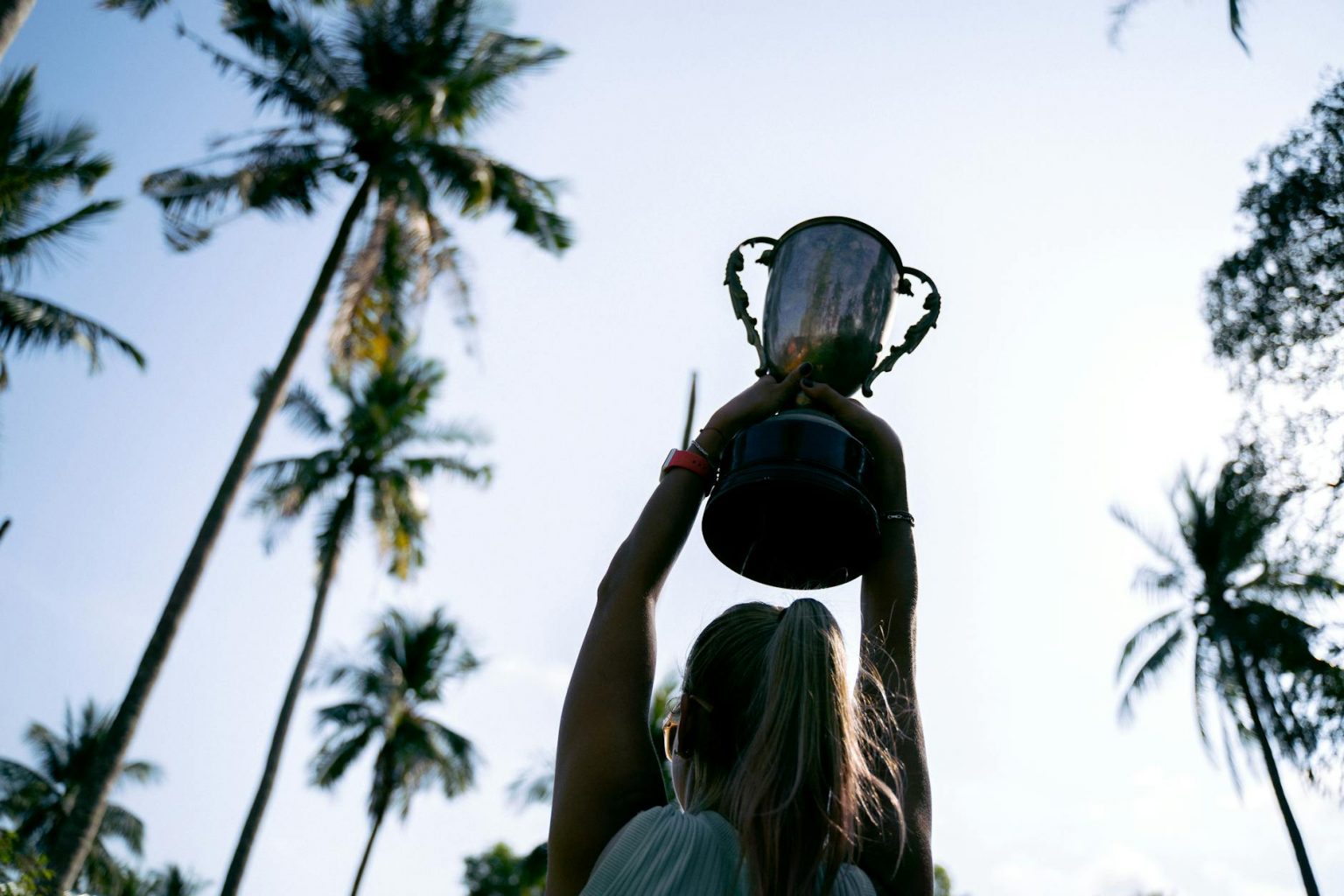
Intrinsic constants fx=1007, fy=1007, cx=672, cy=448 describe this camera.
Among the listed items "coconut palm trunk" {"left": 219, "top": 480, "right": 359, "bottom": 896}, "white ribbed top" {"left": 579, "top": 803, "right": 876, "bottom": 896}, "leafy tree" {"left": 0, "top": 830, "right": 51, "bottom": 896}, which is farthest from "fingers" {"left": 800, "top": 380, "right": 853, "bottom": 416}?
"coconut palm trunk" {"left": 219, "top": 480, "right": 359, "bottom": 896}

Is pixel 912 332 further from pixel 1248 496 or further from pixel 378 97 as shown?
pixel 1248 496

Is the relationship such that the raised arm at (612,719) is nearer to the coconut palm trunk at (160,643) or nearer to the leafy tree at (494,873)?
the coconut palm trunk at (160,643)

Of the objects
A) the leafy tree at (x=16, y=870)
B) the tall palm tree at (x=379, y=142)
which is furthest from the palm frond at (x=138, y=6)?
the leafy tree at (x=16, y=870)

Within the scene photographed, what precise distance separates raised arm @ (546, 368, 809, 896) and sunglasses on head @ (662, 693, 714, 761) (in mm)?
67

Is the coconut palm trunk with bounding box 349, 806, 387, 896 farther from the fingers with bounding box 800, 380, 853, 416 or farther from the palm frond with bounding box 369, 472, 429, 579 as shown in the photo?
the fingers with bounding box 800, 380, 853, 416

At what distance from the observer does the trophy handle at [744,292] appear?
293 centimetres

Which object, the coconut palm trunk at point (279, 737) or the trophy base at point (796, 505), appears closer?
the trophy base at point (796, 505)

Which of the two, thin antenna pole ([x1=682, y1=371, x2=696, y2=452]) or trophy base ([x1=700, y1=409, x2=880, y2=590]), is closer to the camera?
trophy base ([x1=700, y1=409, x2=880, y2=590])

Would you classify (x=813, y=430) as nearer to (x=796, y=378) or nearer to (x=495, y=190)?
(x=796, y=378)

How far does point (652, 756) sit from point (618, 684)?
0.12 m

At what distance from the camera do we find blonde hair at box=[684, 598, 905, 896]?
1415 mm

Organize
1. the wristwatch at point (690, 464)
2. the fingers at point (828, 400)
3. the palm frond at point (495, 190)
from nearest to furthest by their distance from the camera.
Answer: the wristwatch at point (690, 464)
the fingers at point (828, 400)
the palm frond at point (495, 190)

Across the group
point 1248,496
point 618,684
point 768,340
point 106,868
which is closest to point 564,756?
point 618,684

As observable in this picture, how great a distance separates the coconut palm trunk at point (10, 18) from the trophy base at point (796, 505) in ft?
22.9
